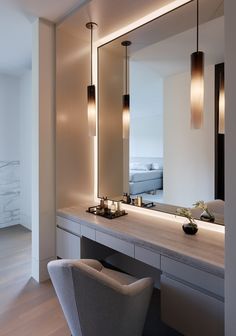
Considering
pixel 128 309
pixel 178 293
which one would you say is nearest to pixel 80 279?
pixel 128 309

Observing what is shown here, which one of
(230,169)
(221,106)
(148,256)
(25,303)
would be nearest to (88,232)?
(148,256)

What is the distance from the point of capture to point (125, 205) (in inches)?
101

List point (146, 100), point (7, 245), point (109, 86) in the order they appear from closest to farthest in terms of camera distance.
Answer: point (146, 100)
point (109, 86)
point (7, 245)

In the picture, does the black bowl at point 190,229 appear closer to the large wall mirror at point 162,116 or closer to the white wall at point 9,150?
the large wall mirror at point 162,116

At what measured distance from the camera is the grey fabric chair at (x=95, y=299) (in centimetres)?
124

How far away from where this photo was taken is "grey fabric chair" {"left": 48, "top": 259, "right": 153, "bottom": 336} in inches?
48.9

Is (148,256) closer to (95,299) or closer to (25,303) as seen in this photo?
(95,299)

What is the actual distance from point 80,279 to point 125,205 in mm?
1372

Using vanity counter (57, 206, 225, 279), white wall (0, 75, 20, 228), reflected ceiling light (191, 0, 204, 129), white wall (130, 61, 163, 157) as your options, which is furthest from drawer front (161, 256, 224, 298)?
white wall (0, 75, 20, 228)

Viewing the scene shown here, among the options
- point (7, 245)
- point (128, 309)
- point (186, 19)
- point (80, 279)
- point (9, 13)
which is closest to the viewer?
point (80, 279)

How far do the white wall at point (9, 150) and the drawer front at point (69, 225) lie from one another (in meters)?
2.24

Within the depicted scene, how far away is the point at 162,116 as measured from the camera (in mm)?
2354

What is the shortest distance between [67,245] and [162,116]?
1638 millimetres

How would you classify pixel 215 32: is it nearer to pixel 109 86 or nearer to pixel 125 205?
pixel 109 86
